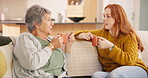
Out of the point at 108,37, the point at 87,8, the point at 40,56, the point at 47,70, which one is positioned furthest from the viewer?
the point at 87,8

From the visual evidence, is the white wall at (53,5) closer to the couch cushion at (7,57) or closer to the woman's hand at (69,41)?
the woman's hand at (69,41)

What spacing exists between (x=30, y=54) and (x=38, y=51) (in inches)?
3.2

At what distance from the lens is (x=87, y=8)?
7230mm

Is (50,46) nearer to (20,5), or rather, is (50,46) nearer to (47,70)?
(47,70)

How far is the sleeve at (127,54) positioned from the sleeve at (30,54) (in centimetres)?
62

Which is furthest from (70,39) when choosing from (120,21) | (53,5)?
(53,5)

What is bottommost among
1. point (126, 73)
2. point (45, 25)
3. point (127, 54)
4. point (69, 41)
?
point (126, 73)

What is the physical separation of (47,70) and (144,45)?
45.0 inches

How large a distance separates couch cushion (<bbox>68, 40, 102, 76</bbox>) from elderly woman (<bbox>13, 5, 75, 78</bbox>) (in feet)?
0.71

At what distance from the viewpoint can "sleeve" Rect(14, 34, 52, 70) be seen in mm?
1917

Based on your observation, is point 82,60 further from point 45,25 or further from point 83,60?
point 45,25

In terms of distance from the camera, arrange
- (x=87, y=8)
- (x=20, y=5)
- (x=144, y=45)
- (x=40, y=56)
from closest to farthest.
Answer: (x=40, y=56) < (x=144, y=45) < (x=20, y=5) < (x=87, y=8)

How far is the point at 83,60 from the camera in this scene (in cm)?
249

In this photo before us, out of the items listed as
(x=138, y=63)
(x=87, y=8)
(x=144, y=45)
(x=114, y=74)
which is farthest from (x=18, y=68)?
(x=87, y=8)
